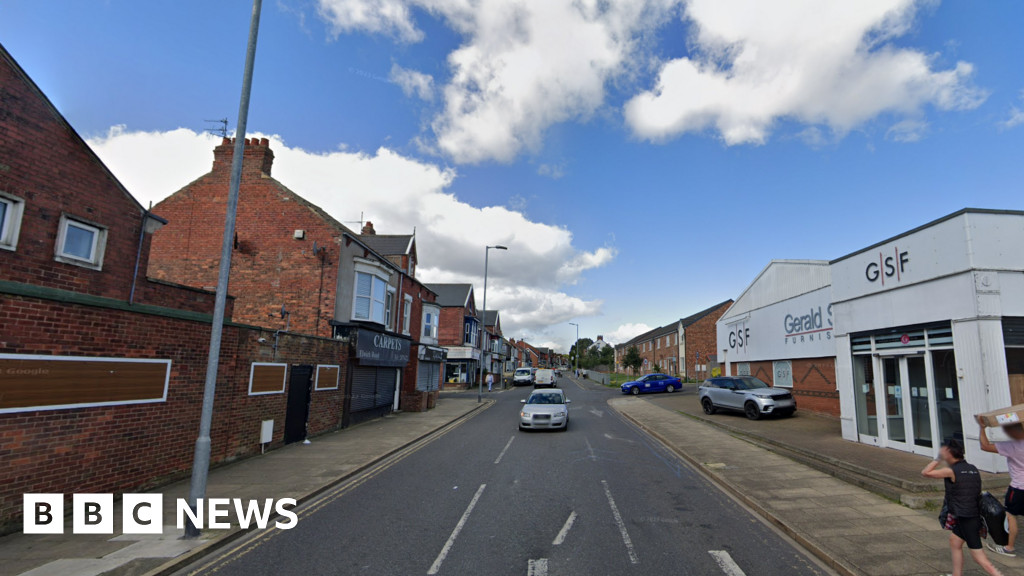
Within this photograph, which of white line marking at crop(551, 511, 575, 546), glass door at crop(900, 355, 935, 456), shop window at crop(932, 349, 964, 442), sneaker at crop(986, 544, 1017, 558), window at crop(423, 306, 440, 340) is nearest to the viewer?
sneaker at crop(986, 544, 1017, 558)

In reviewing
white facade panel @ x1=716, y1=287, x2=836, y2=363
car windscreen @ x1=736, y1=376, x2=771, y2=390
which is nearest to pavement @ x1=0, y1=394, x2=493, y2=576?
car windscreen @ x1=736, y1=376, x2=771, y2=390

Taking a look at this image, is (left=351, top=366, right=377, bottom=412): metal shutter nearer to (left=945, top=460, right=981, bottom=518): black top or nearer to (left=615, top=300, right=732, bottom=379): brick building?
(left=945, top=460, right=981, bottom=518): black top

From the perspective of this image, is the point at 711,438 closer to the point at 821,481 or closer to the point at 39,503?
the point at 821,481

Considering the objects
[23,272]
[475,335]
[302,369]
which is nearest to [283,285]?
[302,369]

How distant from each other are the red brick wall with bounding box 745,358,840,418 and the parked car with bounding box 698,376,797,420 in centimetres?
50

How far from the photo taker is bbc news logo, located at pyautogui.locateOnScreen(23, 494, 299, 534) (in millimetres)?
6473

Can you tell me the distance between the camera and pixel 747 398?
1772 cm

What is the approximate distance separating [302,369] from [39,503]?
7351mm

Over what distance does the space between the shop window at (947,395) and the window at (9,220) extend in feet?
59.2

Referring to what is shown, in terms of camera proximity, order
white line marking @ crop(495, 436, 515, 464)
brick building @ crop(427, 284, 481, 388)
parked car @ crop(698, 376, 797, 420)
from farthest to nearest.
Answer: brick building @ crop(427, 284, 481, 388) → parked car @ crop(698, 376, 797, 420) → white line marking @ crop(495, 436, 515, 464)

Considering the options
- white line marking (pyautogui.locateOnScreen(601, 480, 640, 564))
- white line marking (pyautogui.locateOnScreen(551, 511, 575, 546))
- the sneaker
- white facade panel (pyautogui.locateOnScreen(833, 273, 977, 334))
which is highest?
white facade panel (pyautogui.locateOnScreen(833, 273, 977, 334))

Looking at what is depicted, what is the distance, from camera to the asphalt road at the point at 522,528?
5.45 metres

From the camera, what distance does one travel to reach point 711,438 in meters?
14.3

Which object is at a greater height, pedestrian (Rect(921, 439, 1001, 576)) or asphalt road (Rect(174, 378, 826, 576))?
pedestrian (Rect(921, 439, 1001, 576))
